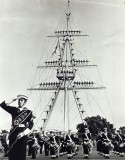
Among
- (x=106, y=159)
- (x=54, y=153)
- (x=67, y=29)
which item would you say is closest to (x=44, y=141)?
(x=54, y=153)

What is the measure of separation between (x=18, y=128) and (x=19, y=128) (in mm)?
19

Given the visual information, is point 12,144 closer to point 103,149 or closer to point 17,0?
point 17,0

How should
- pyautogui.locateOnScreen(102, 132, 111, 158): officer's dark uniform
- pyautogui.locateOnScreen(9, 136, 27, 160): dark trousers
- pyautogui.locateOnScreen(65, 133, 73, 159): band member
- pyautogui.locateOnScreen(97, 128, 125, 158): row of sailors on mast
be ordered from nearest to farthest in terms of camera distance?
pyautogui.locateOnScreen(9, 136, 27, 160): dark trousers, pyautogui.locateOnScreen(102, 132, 111, 158): officer's dark uniform, pyautogui.locateOnScreen(65, 133, 73, 159): band member, pyautogui.locateOnScreen(97, 128, 125, 158): row of sailors on mast

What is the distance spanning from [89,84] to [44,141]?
21334mm

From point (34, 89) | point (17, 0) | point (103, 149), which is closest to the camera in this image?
point (17, 0)

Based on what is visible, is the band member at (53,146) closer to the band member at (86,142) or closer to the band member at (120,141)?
the band member at (86,142)

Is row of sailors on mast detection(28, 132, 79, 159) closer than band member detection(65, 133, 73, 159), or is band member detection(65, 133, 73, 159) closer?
band member detection(65, 133, 73, 159)

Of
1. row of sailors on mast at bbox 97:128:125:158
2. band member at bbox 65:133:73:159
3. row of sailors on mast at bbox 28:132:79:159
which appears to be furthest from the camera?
row of sailors on mast at bbox 28:132:79:159

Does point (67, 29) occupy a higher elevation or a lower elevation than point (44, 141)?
higher

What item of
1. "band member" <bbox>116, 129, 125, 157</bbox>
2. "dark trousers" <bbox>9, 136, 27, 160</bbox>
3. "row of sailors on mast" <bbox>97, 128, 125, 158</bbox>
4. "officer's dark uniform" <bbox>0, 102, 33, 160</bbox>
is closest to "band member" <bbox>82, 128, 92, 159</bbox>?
"row of sailors on mast" <bbox>97, 128, 125, 158</bbox>

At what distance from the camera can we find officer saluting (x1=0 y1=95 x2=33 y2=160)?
761 cm

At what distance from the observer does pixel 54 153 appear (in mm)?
23969

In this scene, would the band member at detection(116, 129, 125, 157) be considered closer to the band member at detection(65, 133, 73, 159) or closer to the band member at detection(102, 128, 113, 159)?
the band member at detection(102, 128, 113, 159)

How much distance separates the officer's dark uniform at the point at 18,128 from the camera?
7613 mm
